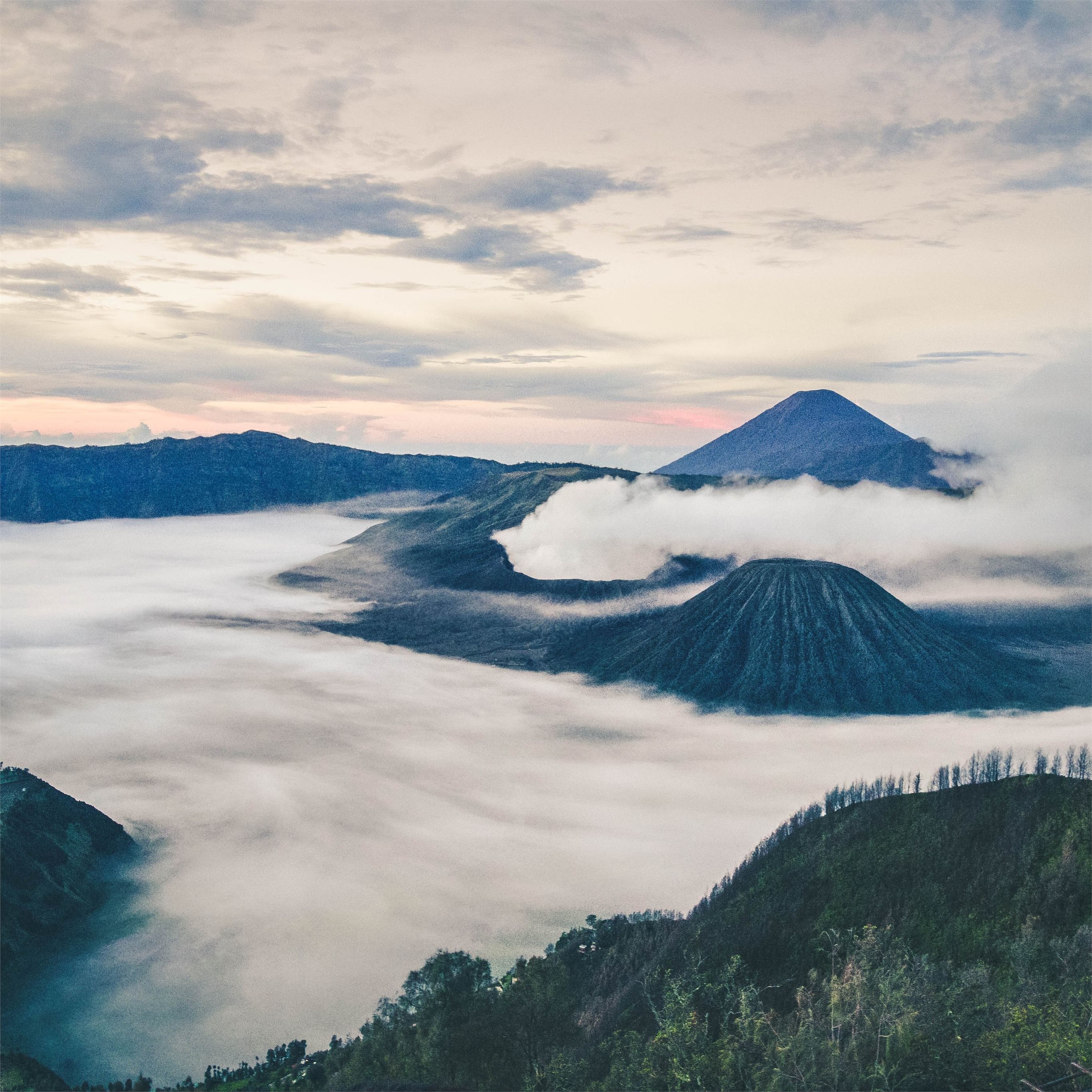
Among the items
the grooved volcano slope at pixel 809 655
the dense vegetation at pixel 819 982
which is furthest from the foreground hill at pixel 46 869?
the grooved volcano slope at pixel 809 655

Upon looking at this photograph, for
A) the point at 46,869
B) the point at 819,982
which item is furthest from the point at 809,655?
the point at 46,869

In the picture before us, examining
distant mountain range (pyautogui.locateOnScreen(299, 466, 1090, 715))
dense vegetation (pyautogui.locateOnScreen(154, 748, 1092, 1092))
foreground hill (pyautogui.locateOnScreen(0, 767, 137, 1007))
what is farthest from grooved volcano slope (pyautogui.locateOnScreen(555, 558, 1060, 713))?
foreground hill (pyautogui.locateOnScreen(0, 767, 137, 1007))

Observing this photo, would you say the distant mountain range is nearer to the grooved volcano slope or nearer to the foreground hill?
the grooved volcano slope

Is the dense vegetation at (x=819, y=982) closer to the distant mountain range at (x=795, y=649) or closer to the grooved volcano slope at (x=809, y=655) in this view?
the grooved volcano slope at (x=809, y=655)

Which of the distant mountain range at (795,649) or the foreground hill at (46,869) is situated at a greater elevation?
the distant mountain range at (795,649)

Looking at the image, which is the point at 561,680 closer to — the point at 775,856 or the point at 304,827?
the point at 304,827

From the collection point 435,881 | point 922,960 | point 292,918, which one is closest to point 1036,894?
point 922,960
